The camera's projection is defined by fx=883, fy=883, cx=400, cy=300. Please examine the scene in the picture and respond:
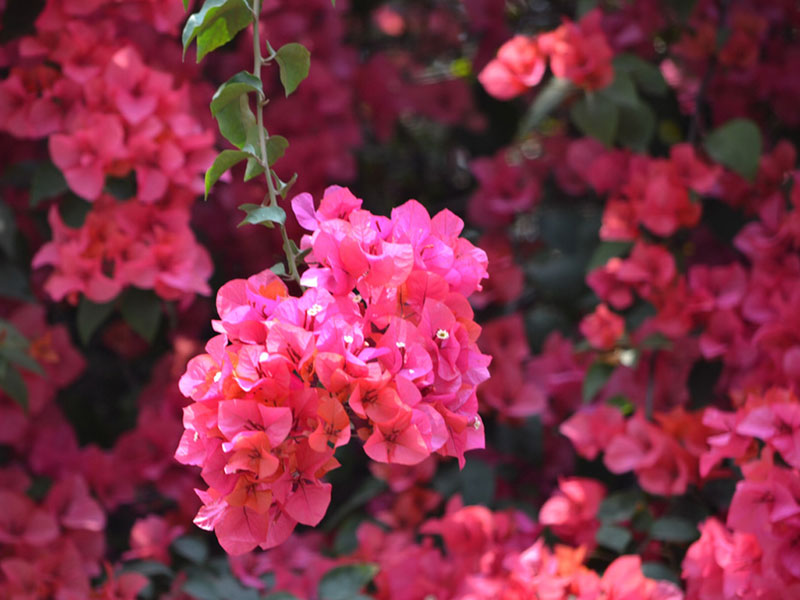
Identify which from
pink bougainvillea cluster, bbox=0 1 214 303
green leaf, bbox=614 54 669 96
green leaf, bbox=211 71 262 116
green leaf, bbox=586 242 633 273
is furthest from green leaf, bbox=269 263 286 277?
green leaf, bbox=614 54 669 96

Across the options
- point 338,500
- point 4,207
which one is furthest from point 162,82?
point 338,500

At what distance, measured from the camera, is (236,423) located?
0.55 m

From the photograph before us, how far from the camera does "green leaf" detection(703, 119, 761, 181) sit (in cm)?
115

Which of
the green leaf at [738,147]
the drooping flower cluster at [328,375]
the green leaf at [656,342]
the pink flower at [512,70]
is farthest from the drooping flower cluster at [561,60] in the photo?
the drooping flower cluster at [328,375]

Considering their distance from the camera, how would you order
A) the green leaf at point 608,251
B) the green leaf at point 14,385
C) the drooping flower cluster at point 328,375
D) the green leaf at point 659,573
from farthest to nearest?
the green leaf at point 608,251
the green leaf at point 14,385
the green leaf at point 659,573
the drooping flower cluster at point 328,375

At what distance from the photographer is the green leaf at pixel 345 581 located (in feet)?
3.23

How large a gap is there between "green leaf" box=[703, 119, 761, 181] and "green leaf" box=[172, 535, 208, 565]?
0.84 metres

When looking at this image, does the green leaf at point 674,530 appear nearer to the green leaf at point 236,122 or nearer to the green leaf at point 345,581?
the green leaf at point 345,581

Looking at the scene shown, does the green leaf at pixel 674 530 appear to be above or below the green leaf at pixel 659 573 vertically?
above

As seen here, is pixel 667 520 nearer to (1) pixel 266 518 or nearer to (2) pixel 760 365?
(2) pixel 760 365

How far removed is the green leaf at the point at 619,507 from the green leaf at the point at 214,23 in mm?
688

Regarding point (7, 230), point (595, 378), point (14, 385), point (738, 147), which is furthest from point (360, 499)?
point (738, 147)

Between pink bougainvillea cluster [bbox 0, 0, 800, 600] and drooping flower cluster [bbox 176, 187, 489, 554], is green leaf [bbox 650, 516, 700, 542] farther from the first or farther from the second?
drooping flower cluster [bbox 176, 187, 489, 554]

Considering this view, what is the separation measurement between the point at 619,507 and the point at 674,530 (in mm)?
82
